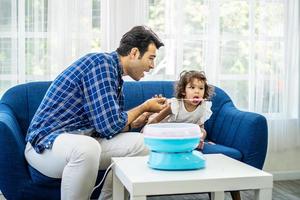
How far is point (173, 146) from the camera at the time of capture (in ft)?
5.39

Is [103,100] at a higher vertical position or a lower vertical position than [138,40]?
lower

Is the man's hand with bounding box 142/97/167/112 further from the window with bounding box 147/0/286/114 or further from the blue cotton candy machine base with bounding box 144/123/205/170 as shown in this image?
the window with bounding box 147/0/286/114

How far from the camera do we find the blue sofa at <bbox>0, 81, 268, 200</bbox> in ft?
6.98

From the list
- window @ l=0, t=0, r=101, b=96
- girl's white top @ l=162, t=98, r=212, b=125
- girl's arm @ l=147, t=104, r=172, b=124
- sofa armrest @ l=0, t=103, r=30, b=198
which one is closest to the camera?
sofa armrest @ l=0, t=103, r=30, b=198

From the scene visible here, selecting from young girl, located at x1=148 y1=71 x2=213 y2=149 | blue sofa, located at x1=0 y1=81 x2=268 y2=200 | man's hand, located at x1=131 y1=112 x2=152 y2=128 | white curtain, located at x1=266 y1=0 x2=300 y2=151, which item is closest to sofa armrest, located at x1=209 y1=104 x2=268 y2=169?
blue sofa, located at x1=0 y1=81 x2=268 y2=200

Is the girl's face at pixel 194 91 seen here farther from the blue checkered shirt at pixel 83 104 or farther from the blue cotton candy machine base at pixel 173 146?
the blue cotton candy machine base at pixel 173 146

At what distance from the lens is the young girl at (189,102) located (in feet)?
8.93

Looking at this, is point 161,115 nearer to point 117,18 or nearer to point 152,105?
point 152,105

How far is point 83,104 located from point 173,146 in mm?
620

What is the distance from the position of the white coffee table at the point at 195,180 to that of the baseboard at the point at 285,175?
1.83m

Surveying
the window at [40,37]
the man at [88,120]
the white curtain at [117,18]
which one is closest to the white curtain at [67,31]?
the window at [40,37]

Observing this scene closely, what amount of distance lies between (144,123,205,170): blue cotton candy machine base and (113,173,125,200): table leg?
0.88 ft

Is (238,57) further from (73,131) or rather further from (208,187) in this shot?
(208,187)

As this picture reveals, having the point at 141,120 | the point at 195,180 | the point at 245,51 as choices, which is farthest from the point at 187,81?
the point at 195,180
